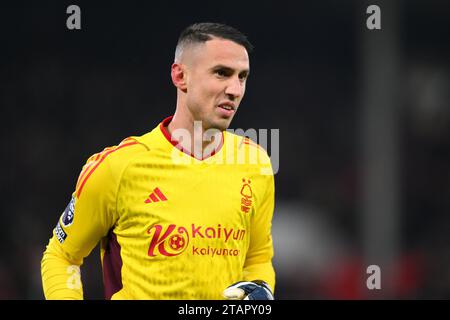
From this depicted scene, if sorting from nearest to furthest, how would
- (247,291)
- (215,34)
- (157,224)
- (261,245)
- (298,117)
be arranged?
(247,291), (157,224), (215,34), (261,245), (298,117)

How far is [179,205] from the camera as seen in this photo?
4.08 meters

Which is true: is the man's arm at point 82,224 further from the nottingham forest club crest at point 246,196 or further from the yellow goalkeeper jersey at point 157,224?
the nottingham forest club crest at point 246,196

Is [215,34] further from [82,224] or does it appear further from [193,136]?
[82,224]

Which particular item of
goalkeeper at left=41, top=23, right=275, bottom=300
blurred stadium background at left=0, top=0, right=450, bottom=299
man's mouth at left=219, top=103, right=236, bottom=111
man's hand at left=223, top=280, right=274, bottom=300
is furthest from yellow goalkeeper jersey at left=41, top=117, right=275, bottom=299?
blurred stadium background at left=0, top=0, right=450, bottom=299

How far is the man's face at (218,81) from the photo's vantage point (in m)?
4.06

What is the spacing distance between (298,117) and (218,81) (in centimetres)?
633

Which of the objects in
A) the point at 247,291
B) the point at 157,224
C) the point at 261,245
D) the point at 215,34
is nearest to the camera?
Result: the point at 247,291

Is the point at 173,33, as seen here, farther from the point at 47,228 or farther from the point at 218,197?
the point at 218,197

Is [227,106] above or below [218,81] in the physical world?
below

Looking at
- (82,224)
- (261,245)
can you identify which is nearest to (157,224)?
(82,224)

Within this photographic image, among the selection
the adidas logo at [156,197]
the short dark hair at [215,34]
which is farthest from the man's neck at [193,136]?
the short dark hair at [215,34]

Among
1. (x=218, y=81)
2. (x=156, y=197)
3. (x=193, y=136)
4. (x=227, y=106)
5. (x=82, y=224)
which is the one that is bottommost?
(x=82, y=224)

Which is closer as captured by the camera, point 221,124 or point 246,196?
point 221,124
